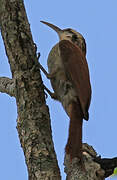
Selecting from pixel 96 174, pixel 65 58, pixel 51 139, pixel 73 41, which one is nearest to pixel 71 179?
pixel 96 174

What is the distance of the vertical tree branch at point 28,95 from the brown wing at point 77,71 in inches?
25.0

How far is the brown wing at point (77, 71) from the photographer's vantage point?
3.94m

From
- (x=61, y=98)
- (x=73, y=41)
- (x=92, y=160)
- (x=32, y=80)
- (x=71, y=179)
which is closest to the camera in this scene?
(x=71, y=179)

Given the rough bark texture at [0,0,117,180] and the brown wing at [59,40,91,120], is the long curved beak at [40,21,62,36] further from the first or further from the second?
the rough bark texture at [0,0,117,180]

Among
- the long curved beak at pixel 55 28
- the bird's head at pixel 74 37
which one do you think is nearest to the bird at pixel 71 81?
the bird's head at pixel 74 37

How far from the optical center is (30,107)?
3.17 metres

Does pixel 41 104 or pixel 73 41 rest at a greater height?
pixel 73 41

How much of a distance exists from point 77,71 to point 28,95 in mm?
1143

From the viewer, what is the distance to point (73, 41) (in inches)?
202

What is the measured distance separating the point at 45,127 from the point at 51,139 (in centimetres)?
14

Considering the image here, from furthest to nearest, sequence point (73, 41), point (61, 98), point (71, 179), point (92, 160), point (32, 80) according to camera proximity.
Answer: point (73, 41) < point (61, 98) < point (32, 80) < point (92, 160) < point (71, 179)

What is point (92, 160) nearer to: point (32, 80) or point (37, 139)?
point (37, 139)

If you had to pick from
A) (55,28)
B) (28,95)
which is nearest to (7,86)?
(28,95)

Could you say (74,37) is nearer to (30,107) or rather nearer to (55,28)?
(55,28)
